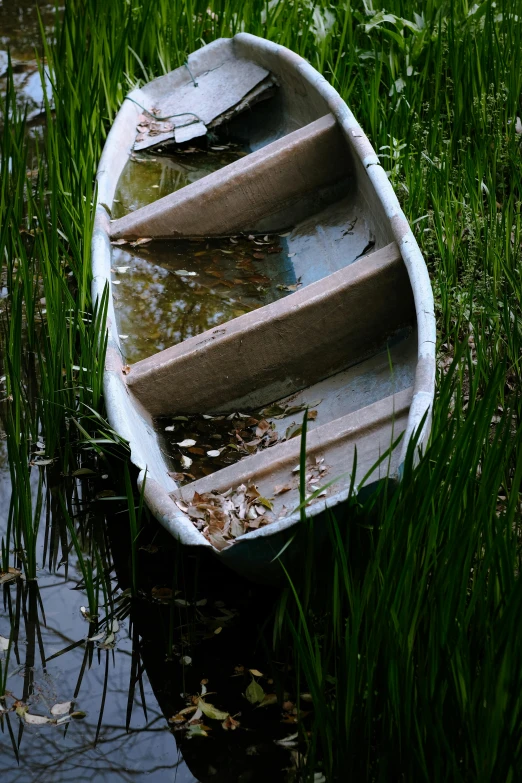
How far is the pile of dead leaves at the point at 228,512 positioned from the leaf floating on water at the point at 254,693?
1.09 ft

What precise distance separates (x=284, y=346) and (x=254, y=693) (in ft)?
3.96

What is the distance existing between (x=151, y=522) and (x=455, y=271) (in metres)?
1.58

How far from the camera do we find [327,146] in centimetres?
359

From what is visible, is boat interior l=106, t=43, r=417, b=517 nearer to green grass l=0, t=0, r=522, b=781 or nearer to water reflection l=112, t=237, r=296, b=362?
water reflection l=112, t=237, r=296, b=362

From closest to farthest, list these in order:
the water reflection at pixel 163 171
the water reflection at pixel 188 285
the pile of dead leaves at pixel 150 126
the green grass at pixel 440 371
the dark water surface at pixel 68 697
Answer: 1. the green grass at pixel 440 371
2. the dark water surface at pixel 68 697
3. the water reflection at pixel 188 285
4. the water reflection at pixel 163 171
5. the pile of dead leaves at pixel 150 126

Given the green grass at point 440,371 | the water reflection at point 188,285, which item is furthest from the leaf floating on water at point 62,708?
the water reflection at point 188,285

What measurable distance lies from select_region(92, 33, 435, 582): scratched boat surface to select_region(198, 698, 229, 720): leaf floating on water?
1.02 feet

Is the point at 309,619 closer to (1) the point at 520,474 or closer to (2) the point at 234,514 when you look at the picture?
(2) the point at 234,514

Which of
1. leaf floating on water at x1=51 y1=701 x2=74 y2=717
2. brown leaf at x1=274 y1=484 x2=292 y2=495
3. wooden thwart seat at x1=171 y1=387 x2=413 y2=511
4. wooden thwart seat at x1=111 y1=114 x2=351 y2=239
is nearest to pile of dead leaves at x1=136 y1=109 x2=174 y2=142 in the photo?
wooden thwart seat at x1=111 y1=114 x2=351 y2=239

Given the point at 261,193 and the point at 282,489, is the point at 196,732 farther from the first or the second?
the point at 261,193

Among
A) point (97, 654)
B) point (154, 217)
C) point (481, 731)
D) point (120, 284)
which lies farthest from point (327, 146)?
point (481, 731)

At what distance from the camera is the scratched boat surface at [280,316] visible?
223 centimetres

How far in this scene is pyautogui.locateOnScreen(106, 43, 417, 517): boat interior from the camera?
2.37 metres

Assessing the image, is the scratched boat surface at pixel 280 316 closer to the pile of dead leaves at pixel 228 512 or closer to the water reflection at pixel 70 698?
the pile of dead leaves at pixel 228 512
